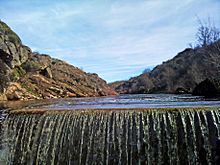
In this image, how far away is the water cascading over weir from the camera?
1133cm

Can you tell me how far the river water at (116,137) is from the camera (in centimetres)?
1133

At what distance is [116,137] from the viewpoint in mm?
11914

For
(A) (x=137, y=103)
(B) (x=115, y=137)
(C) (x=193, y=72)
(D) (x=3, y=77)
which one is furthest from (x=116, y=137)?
(C) (x=193, y=72)

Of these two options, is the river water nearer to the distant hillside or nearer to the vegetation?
the distant hillside

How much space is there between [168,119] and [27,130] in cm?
508

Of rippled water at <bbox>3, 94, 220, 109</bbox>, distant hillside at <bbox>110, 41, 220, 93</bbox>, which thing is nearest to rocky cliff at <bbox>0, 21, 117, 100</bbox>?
rippled water at <bbox>3, 94, 220, 109</bbox>

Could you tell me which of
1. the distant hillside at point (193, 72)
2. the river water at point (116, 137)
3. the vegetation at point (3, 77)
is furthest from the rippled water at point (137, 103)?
the vegetation at point (3, 77)

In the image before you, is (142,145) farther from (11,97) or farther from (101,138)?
(11,97)

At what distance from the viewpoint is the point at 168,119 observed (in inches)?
459

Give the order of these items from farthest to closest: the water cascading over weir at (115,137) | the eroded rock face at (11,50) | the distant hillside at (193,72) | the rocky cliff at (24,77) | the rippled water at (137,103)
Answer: the eroded rock face at (11,50) → the distant hillside at (193,72) → the rocky cliff at (24,77) → the rippled water at (137,103) → the water cascading over weir at (115,137)

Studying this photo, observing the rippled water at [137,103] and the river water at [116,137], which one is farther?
the rippled water at [137,103]

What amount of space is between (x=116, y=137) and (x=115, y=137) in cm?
3

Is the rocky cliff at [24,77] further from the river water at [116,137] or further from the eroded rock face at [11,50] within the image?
the river water at [116,137]

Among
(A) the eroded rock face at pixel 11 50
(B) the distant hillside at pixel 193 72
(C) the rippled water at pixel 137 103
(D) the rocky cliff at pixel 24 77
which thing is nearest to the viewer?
(C) the rippled water at pixel 137 103
